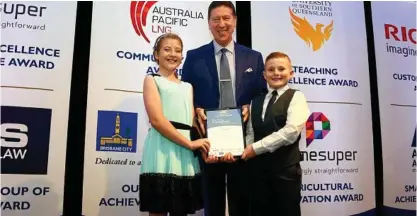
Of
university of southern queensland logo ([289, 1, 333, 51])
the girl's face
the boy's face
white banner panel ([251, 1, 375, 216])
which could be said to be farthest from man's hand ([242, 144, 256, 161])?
university of southern queensland logo ([289, 1, 333, 51])

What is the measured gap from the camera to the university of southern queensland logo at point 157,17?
286 cm

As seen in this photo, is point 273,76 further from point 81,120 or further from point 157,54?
point 81,120

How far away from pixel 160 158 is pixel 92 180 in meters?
1.13

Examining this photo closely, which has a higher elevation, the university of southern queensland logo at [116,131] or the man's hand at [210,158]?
the university of southern queensland logo at [116,131]

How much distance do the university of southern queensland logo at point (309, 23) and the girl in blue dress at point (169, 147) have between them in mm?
1738

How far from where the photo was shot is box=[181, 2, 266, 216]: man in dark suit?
1796 mm

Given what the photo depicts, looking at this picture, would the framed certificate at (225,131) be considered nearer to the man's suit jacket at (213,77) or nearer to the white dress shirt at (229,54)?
the man's suit jacket at (213,77)

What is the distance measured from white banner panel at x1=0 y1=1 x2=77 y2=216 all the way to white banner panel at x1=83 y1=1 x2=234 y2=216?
20 cm

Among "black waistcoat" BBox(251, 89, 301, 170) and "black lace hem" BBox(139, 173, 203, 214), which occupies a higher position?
"black waistcoat" BBox(251, 89, 301, 170)

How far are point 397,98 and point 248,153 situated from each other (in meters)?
2.25

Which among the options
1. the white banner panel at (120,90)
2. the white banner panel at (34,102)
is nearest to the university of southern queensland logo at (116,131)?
the white banner panel at (120,90)

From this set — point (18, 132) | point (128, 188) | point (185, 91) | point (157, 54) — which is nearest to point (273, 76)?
point (185, 91)

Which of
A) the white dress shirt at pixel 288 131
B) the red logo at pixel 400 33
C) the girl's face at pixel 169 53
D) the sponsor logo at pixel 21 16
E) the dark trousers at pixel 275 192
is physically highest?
the red logo at pixel 400 33

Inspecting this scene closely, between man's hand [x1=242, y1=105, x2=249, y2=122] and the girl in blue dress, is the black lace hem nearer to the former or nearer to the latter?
the girl in blue dress
